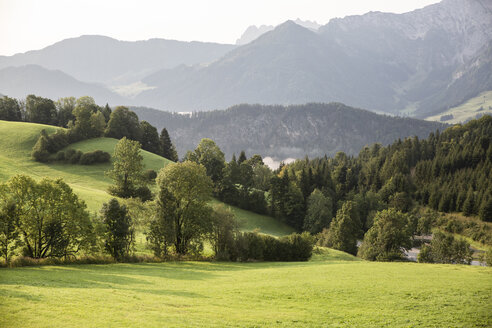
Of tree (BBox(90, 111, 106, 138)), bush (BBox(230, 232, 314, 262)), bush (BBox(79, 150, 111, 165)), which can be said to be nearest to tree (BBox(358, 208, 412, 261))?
bush (BBox(230, 232, 314, 262))

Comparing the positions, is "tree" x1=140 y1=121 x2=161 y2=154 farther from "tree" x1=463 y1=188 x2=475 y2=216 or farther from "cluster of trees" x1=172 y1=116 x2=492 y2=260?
"tree" x1=463 y1=188 x2=475 y2=216

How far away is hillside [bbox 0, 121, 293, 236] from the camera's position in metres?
88.8

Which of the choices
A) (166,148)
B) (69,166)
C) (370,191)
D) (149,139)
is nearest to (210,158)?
(149,139)

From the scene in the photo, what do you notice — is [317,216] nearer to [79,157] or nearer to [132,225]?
[132,225]

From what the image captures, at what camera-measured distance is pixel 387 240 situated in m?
71.0

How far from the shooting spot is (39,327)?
16.9 metres

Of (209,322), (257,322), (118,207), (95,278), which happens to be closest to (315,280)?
(257,322)

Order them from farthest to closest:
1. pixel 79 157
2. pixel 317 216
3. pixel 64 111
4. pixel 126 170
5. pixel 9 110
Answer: pixel 64 111 < pixel 9 110 < pixel 317 216 < pixel 79 157 < pixel 126 170

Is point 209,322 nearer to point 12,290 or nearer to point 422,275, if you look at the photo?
point 12,290

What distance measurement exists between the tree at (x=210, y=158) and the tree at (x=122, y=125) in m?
33.5

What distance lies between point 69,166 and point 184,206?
6443 cm

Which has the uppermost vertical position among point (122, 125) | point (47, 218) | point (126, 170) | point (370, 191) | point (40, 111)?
point (40, 111)

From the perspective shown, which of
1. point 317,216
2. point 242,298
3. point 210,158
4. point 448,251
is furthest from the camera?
point 210,158

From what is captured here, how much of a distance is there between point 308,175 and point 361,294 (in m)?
105
